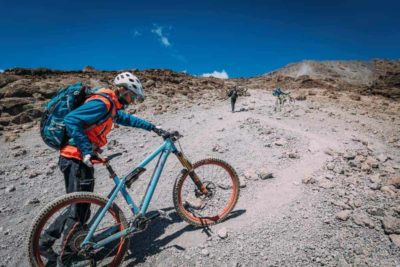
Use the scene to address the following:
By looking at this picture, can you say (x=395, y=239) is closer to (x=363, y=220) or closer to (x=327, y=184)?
(x=363, y=220)

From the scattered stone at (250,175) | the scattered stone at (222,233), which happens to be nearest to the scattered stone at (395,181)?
the scattered stone at (250,175)

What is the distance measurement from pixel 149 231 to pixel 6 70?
29044mm

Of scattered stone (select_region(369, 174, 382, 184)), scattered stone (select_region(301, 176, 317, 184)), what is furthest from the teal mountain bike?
scattered stone (select_region(369, 174, 382, 184))

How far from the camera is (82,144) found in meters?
3.19

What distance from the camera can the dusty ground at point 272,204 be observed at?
143 inches

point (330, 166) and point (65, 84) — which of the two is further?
point (65, 84)

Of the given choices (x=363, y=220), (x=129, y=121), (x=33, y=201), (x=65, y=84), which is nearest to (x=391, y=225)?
(x=363, y=220)

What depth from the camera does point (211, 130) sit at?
35.6ft

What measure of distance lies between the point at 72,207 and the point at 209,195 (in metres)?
2.15

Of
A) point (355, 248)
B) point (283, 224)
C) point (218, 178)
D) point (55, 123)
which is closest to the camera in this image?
point (55, 123)

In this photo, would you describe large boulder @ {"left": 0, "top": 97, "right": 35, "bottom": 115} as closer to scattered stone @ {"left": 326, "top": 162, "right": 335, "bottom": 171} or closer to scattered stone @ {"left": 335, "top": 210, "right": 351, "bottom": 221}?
scattered stone @ {"left": 326, "top": 162, "right": 335, "bottom": 171}

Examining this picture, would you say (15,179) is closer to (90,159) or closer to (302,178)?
(90,159)

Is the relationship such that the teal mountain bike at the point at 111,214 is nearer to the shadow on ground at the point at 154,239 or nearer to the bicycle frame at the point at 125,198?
the bicycle frame at the point at 125,198

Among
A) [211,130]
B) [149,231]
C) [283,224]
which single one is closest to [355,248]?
[283,224]
